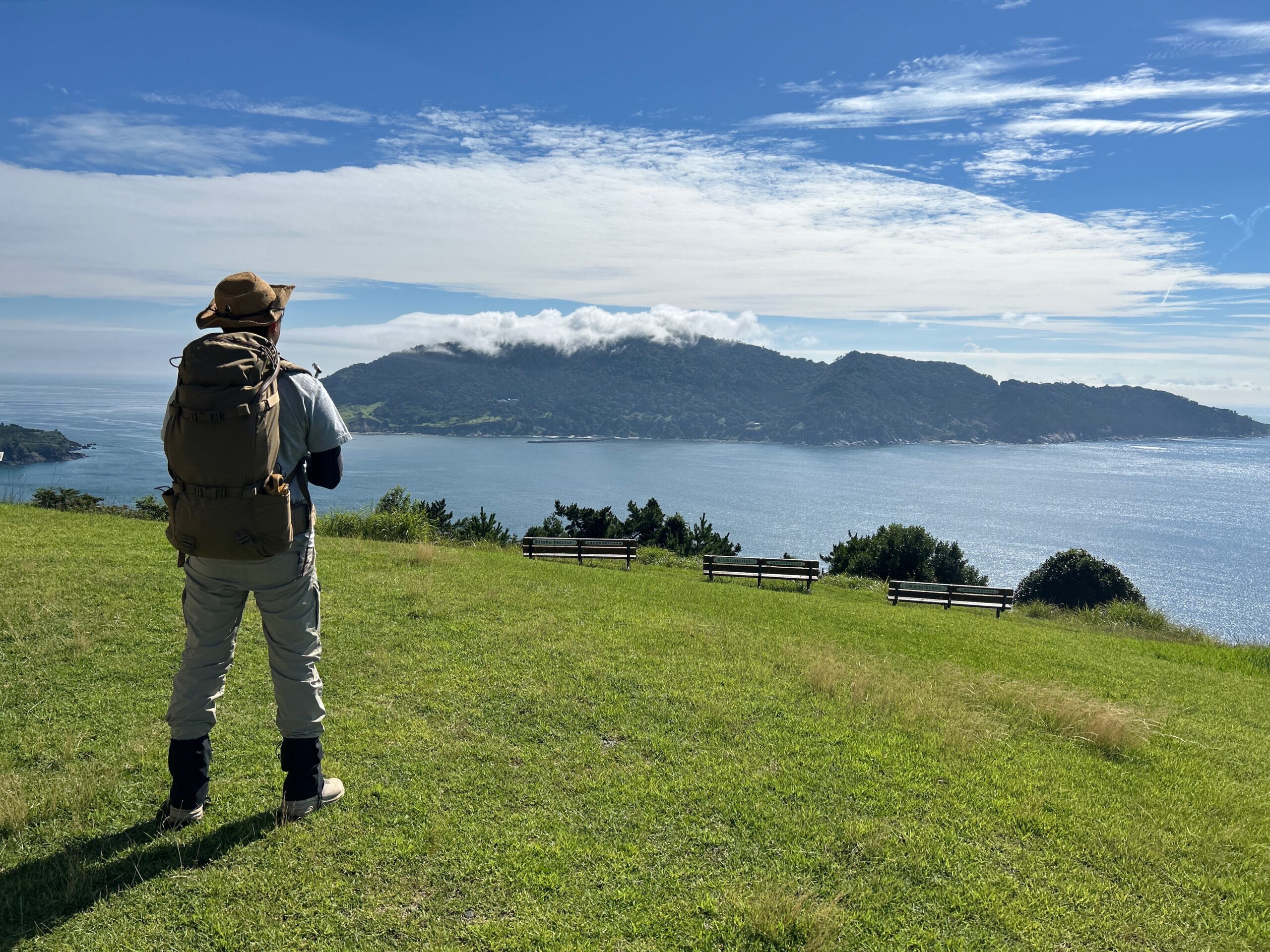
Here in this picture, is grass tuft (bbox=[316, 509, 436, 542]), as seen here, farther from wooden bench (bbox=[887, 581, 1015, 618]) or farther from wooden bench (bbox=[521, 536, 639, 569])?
wooden bench (bbox=[887, 581, 1015, 618])

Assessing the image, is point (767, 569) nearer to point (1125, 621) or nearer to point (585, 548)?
point (585, 548)

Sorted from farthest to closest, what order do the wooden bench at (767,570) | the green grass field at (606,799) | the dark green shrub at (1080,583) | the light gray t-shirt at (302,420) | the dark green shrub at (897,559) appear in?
the dark green shrub at (1080,583) < the dark green shrub at (897,559) < the wooden bench at (767,570) < the light gray t-shirt at (302,420) < the green grass field at (606,799)

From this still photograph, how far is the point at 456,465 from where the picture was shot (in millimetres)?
165750

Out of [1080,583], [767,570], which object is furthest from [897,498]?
[767,570]

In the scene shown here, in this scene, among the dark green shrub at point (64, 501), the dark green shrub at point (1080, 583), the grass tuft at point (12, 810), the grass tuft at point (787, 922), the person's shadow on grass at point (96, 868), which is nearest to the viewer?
the person's shadow on grass at point (96, 868)

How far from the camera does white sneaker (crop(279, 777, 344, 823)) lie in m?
4.01

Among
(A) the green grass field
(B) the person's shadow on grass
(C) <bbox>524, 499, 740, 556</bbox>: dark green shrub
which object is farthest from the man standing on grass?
(C) <bbox>524, 499, 740, 556</bbox>: dark green shrub

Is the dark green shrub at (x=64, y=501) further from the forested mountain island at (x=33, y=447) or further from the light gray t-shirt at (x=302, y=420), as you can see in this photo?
the forested mountain island at (x=33, y=447)

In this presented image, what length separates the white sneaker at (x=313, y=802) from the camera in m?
4.01

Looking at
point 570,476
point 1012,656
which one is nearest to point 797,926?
point 1012,656

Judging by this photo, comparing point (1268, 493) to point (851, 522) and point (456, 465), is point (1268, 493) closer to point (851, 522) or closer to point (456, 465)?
point (851, 522)

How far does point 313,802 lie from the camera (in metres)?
4.07

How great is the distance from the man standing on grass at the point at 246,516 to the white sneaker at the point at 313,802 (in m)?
0.01

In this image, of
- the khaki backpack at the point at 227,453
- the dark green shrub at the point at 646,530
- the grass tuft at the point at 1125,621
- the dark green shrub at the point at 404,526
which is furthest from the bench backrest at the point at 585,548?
the khaki backpack at the point at 227,453
